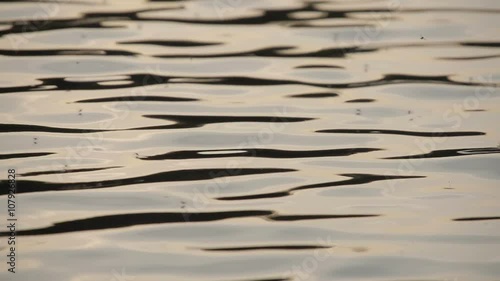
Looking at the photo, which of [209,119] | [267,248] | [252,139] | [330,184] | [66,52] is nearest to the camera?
[267,248]

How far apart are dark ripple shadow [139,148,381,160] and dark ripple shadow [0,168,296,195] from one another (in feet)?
0.89

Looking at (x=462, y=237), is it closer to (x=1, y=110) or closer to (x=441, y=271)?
(x=441, y=271)

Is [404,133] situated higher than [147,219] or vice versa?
[404,133]

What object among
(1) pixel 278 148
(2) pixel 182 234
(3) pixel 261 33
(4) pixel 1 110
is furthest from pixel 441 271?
(3) pixel 261 33

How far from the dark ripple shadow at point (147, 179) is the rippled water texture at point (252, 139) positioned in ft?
0.06

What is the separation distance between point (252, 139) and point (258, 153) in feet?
0.85

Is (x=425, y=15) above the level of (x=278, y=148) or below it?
above

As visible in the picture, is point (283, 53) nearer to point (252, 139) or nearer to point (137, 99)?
point (137, 99)

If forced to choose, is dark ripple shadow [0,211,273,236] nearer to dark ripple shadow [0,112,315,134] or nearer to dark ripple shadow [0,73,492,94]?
dark ripple shadow [0,112,315,134]

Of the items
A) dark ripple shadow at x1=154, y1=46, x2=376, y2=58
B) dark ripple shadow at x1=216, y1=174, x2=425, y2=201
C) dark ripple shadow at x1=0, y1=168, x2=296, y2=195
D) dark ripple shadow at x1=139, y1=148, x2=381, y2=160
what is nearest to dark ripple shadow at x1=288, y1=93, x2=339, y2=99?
dark ripple shadow at x1=154, y1=46, x2=376, y2=58

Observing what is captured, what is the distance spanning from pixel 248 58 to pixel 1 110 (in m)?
2.47

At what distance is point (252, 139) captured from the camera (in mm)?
7793

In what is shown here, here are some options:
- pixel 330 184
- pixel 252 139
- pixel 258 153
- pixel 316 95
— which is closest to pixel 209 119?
pixel 252 139

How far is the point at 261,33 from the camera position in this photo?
1034 cm
